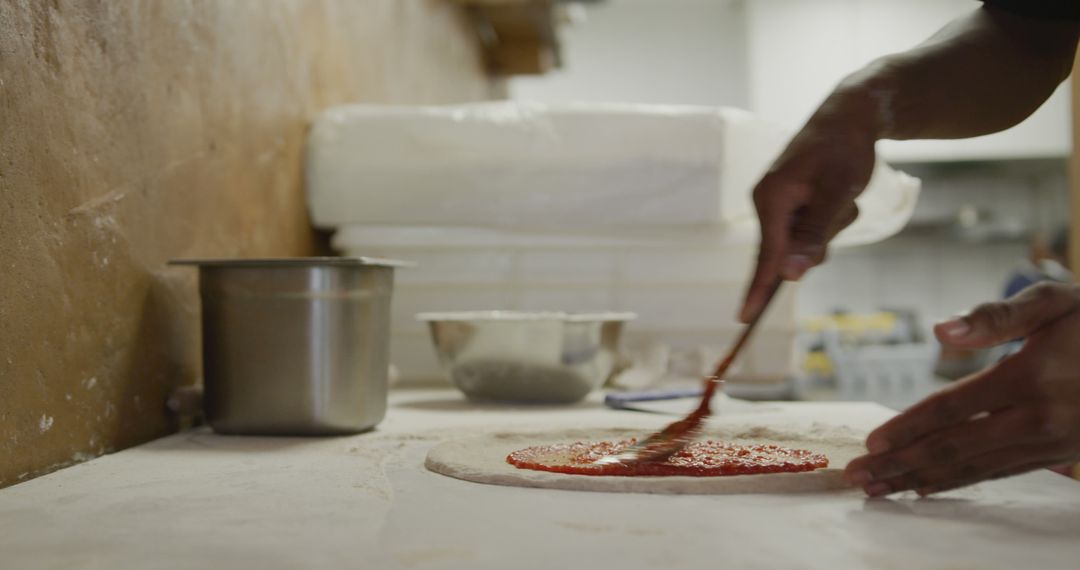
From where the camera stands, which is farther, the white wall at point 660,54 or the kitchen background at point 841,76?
the white wall at point 660,54

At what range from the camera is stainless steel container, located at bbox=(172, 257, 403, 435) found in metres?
1.20

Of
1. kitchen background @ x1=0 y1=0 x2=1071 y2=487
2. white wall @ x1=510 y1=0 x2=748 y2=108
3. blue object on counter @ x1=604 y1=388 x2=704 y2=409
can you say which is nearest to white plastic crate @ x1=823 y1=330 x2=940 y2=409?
white wall @ x1=510 y1=0 x2=748 y2=108

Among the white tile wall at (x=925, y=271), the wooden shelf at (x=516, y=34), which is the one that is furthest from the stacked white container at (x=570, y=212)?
the white tile wall at (x=925, y=271)

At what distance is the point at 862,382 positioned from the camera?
578 cm

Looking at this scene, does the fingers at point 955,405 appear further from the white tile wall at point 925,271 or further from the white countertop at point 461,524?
the white tile wall at point 925,271

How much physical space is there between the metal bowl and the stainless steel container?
37cm

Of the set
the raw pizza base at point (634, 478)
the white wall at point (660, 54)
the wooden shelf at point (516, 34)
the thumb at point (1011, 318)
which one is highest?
the white wall at point (660, 54)

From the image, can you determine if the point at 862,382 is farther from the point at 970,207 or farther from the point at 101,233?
the point at 101,233

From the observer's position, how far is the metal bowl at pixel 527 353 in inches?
61.6

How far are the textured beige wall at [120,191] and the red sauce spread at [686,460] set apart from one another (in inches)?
19.7

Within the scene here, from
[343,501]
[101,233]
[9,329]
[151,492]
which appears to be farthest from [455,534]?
[101,233]

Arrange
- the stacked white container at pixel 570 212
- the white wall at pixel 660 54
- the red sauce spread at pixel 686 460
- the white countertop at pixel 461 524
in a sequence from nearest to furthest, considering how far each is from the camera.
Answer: the white countertop at pixel 461 524, the red sauce spread at pixel 686 460, the stacked white container at pixel 570 212, the white wall at pixel 660 54

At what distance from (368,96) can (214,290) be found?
53.5 inches

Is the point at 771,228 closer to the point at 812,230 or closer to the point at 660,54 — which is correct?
the point at 812,230
